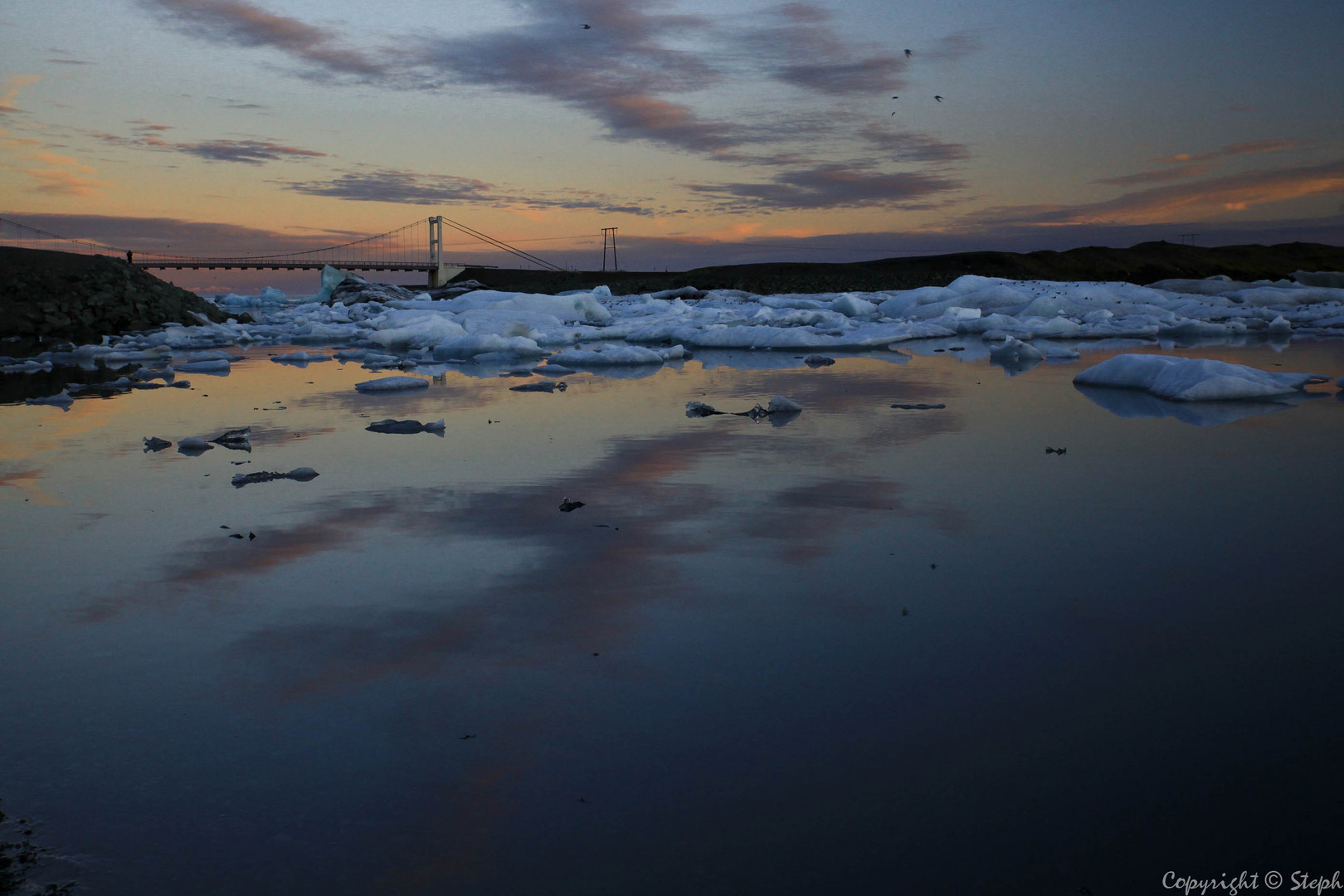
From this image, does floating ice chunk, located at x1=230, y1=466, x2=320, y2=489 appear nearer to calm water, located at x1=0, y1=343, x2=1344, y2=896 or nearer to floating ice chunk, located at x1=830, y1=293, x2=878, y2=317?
calm water, located at x1=0, y1=343, x2=1344, y2=896

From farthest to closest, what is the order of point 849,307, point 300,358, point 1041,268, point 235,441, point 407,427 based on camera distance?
A: 1. point 1041,268
2. point 849,307
3. point 300,358
4. point 407,427
5. point 235,441

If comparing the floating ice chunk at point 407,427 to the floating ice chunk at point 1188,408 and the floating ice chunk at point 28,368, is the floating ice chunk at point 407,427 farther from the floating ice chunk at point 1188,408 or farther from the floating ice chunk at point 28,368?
the floating ice chunk at point 28,368

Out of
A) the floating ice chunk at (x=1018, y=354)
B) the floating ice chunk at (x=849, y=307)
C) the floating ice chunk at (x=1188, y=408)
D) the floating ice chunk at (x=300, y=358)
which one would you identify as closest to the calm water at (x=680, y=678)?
the floating ice chunk at (x=1188, y=408)

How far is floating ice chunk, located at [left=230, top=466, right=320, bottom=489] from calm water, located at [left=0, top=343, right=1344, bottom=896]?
13 centimetres

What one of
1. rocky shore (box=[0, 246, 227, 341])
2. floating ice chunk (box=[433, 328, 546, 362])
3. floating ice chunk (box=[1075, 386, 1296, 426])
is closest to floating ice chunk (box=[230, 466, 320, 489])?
floating ice chunk (box=[1075, 386, 1296, 426])

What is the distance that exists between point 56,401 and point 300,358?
16.5 feet

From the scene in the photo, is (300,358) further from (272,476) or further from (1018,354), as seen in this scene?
(1018,354)

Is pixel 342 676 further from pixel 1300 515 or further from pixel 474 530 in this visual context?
pixel 1300 515

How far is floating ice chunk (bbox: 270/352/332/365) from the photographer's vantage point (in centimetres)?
1364

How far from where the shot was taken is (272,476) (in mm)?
5008

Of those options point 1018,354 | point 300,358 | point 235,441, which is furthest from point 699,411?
point 300,358

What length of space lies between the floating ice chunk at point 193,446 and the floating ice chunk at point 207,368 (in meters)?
6.71

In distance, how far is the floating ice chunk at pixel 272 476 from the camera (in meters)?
4.91

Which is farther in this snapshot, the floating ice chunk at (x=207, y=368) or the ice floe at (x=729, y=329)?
the ice floe at (x=729, y=329)
